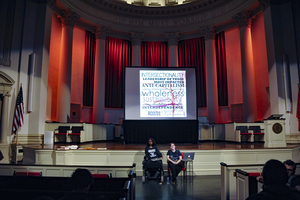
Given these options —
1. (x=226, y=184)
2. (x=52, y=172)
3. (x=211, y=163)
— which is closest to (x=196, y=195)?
(x=226, y=184)

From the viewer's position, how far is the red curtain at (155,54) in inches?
667

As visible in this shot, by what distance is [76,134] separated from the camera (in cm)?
1148

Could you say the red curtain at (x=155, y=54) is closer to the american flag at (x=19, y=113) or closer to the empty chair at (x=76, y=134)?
the empty chair at (x=76, y=134)

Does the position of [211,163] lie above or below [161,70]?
below

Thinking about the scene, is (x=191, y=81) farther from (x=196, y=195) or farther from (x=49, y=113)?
(x=49, y=113)

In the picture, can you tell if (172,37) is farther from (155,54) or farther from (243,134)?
(243,134)

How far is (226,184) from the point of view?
4.43 meters

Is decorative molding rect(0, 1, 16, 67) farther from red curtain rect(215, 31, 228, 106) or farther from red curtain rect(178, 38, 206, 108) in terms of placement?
red curtain rect(215, 31, 228, 106)

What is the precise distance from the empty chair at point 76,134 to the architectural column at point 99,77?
2.47 meters

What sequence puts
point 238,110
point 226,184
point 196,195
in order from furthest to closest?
point 238,110 → point 196,195 → point 226,184

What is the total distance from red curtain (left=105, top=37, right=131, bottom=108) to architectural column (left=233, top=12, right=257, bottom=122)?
8.14 meters

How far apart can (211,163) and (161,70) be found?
5.40 meters

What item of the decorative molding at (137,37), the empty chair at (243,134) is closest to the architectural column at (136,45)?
the decorative molding at (137,37)

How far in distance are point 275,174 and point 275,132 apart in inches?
263
